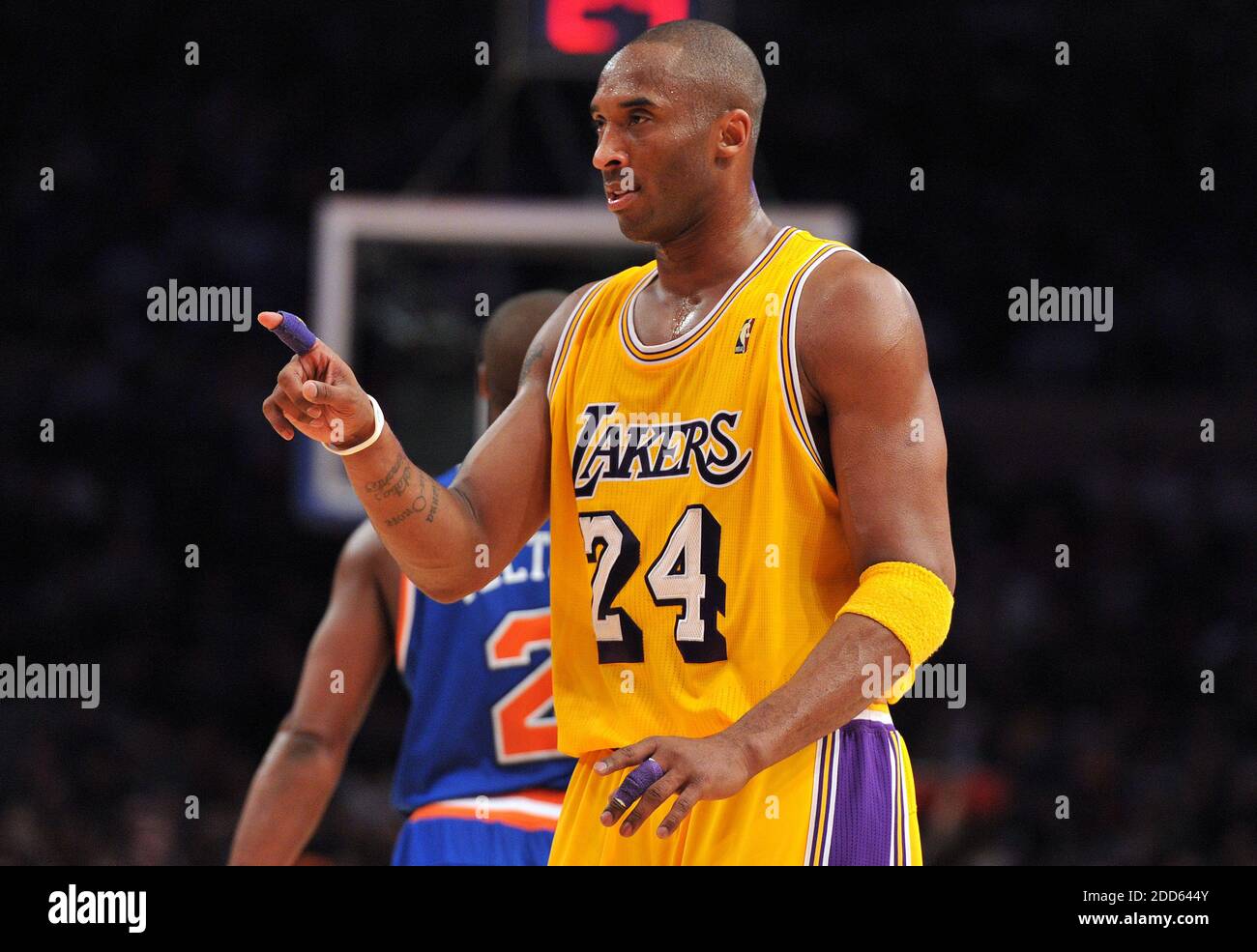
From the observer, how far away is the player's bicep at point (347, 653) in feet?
14.1

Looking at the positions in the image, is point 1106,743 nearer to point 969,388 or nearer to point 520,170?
point 969,388

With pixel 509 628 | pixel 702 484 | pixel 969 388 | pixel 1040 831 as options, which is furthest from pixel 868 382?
pixel 969 388

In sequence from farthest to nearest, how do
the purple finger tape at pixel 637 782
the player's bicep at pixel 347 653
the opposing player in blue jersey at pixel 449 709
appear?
the player's bicep at pixel 347 653, the opposing player in blue jersey at pixel 449 709, the purple finger tape at pixel 637 782

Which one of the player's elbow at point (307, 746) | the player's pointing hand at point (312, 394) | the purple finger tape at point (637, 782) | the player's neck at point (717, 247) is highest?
the player's neck at point (717, 247)

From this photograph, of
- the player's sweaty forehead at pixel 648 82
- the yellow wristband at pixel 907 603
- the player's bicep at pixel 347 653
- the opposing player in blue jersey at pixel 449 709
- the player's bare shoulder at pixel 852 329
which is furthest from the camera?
the player's bicep at pixel 347 653

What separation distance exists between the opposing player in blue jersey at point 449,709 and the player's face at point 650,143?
117 cm

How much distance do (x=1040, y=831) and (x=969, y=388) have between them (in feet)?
10.5

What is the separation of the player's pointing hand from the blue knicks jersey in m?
1.33

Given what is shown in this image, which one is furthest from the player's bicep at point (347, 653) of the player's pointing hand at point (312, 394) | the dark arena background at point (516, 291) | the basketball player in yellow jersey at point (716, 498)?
the dark arena background at point (516, 291)

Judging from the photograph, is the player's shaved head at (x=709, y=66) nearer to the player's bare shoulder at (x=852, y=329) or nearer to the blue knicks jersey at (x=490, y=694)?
the player's bare shoulder at (x=852, y=329)

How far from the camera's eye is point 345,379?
8.90ft

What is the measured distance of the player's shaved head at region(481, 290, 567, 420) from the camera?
4.11m

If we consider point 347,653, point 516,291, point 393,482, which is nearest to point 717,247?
point 393,482

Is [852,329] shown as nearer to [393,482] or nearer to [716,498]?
[716,498]
